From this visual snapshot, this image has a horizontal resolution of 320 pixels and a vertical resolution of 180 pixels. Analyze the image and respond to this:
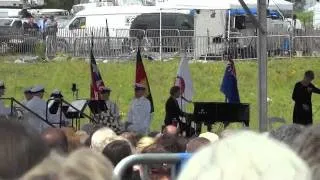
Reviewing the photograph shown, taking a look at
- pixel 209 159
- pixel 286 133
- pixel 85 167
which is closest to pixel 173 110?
pixel 286 133

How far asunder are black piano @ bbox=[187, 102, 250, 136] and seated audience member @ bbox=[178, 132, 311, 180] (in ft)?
38.7

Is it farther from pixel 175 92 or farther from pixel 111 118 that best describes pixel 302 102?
pixel 111 118

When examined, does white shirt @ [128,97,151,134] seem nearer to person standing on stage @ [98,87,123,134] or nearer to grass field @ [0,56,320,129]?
person standing on stage @ [98,87,123,134]

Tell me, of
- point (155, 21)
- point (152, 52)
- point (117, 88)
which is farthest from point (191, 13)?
point (117, 88)

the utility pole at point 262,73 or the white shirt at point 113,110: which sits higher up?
the utility pole at point 262,73

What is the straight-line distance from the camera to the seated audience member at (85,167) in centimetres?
A: 186

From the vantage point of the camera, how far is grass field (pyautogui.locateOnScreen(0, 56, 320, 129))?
2230 cm

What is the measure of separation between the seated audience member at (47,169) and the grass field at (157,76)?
1942 centimetres

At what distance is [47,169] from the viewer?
6.14 feet

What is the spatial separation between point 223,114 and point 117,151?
908cm

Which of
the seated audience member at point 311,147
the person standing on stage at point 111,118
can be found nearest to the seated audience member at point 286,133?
the seated audience member at point 311,147

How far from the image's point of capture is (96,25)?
30969 mm

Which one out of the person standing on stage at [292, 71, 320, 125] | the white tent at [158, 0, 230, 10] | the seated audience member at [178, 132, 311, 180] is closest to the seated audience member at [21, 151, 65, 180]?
the seated audience member at [178, 132, 311, 180]

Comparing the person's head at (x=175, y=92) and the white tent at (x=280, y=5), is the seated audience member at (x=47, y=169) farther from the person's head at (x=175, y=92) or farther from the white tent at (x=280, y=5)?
the white tent at (x=280, y=5)
